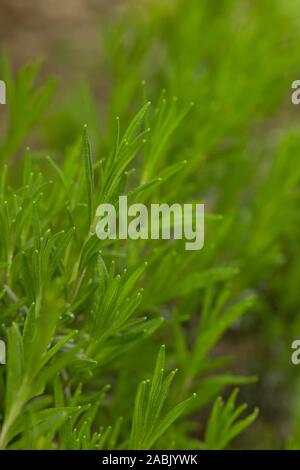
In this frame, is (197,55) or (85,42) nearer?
(197,55)

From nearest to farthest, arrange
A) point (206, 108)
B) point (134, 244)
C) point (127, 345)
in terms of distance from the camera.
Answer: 1. point (127, 345)
2. point (134, 244)
3. point (206, 108)

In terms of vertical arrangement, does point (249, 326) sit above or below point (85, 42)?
below

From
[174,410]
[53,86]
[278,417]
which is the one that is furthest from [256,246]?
[174,410]

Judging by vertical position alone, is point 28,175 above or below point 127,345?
above

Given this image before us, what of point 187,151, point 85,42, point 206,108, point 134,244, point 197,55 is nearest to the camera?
point 134,244

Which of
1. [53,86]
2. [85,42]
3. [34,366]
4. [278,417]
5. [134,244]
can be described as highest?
[85,42]

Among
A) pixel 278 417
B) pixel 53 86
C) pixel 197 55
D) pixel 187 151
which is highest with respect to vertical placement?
pixel 197 55

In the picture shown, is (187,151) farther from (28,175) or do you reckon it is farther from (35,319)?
(35,319)
